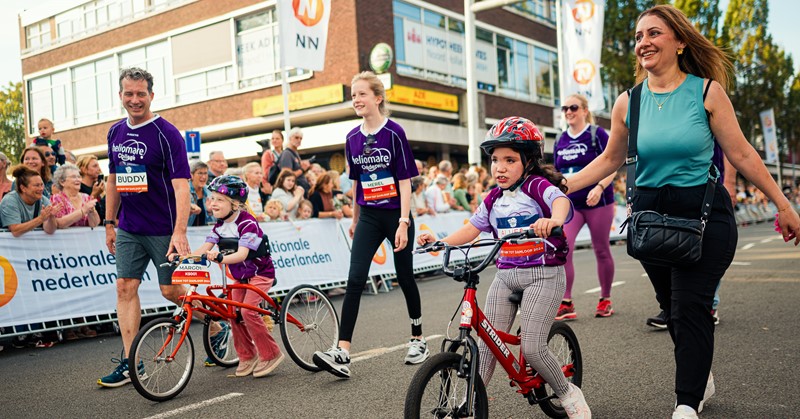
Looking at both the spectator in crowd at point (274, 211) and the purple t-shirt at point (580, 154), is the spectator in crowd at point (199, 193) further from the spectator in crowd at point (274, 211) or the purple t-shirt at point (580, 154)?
the purple t-shirt at point (580, 154)

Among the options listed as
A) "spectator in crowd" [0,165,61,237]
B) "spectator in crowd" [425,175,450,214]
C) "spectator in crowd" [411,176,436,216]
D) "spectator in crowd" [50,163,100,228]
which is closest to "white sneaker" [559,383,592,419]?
"spectator in crowd" [0,165,61,237]

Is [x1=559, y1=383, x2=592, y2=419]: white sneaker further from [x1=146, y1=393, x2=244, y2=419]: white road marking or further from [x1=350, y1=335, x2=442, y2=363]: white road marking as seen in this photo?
[x1=350, y1=335, x2=442, y2=363]: white road marking

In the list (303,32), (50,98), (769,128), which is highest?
(50,98)

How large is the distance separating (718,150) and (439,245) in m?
3.22

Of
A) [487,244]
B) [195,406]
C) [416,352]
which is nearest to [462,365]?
[487,244]

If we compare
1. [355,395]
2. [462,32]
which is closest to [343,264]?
[355,395]

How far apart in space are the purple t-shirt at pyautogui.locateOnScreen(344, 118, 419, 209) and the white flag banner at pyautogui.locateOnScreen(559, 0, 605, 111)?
13.9 m

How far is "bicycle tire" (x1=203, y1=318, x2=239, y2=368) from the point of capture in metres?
5.80

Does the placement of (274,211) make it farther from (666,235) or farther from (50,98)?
(50,98)

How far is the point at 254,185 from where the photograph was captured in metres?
10.9

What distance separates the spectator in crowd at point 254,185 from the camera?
10.7 m

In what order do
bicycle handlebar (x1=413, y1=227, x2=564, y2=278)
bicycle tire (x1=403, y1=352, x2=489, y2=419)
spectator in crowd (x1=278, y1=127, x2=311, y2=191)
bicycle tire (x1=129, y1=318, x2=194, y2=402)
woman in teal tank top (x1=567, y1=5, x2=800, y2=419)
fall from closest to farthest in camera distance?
bicycle tire (x1=403, y1=352, x2=489, y2=419), bicycle handlebar (x1=413, y1=227, x2=564, y2=278), woman in teal tank top (x1=567, y1=5, x2=800, y2=419), bicycle tire (x1=129, y1=318, x2=194, y2=402), spectator in crowd (x1=278, y1=127, x2=311, y2=191)

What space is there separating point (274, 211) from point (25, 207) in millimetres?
3568

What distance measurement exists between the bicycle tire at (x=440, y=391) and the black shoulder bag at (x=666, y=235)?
1023 mm
